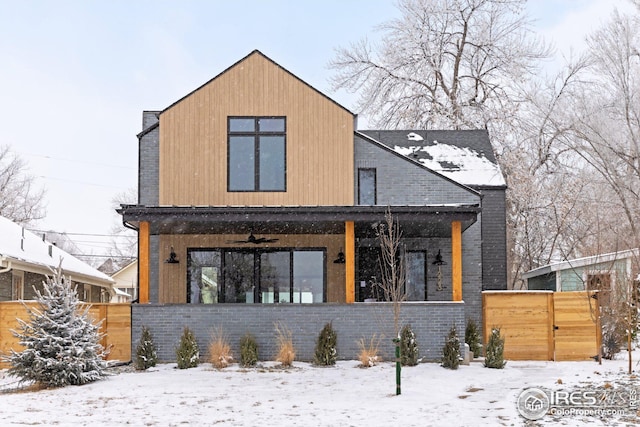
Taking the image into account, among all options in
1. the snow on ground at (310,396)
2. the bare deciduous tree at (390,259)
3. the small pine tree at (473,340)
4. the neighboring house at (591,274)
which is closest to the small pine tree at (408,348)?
the bare deciduous tree at (390,259)

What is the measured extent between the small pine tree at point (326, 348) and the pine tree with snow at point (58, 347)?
4.06m

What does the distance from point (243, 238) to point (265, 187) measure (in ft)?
4.67

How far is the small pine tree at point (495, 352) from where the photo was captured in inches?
593

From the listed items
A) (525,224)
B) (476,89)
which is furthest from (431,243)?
(476,89)

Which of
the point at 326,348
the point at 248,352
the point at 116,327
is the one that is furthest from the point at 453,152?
the point at 116,327

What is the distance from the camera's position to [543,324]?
1664 centimetres

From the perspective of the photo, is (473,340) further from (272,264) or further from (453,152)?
(453,152)

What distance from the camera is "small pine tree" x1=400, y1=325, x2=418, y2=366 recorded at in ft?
49.5

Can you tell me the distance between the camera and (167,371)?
14555 mm

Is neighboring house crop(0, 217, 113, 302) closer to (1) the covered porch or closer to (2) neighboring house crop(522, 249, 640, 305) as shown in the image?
(1) the covered porch

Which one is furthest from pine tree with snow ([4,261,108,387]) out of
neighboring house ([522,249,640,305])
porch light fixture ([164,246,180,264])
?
neighboring house ([522,249,640,305])

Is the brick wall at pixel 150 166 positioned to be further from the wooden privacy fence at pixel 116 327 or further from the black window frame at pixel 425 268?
the black window frame at pixel 425 268

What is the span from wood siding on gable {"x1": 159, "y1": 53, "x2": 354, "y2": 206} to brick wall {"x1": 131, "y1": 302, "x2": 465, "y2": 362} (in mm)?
2757

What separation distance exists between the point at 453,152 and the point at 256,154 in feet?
19.8
